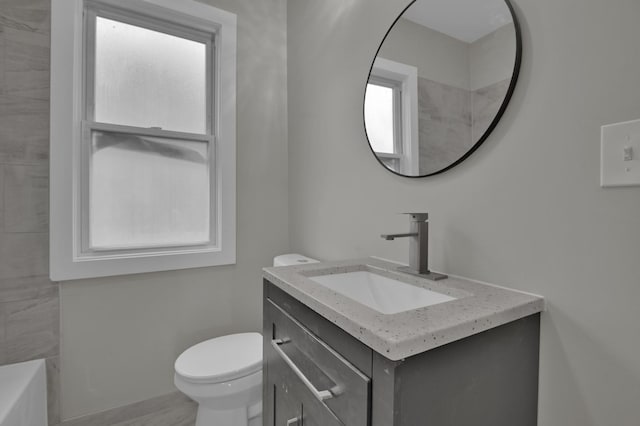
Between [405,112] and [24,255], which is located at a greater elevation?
[405,112]

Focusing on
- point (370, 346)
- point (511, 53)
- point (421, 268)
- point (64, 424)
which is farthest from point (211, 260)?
point (511, 53)

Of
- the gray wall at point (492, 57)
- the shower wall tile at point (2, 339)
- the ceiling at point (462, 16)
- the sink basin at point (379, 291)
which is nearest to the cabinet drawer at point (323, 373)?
the sink basin at point (379, 291)

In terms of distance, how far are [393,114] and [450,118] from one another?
0.81ft

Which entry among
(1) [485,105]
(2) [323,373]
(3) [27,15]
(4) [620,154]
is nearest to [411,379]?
(2) [323,373]

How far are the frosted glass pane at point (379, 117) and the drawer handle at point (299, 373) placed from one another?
2.54 ft

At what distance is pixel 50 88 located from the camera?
143 centimetres

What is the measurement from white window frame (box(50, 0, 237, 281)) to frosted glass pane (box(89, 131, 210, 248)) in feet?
0.18

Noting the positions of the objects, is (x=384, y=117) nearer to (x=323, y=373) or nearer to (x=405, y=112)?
(x=405, y=112)

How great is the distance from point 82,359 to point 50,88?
129 cm

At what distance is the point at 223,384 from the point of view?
4.19ft

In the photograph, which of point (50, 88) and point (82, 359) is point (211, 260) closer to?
point (82, 359)

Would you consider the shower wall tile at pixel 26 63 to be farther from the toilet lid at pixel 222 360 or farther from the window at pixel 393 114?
the window at pixel 393 114

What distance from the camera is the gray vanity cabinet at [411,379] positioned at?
54 cm

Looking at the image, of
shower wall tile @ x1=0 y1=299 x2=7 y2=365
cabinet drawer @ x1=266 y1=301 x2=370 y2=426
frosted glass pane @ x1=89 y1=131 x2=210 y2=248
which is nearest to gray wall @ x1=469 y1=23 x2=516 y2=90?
cabinet drawer @ x1=266 y1=301 x2=370 y2=426
